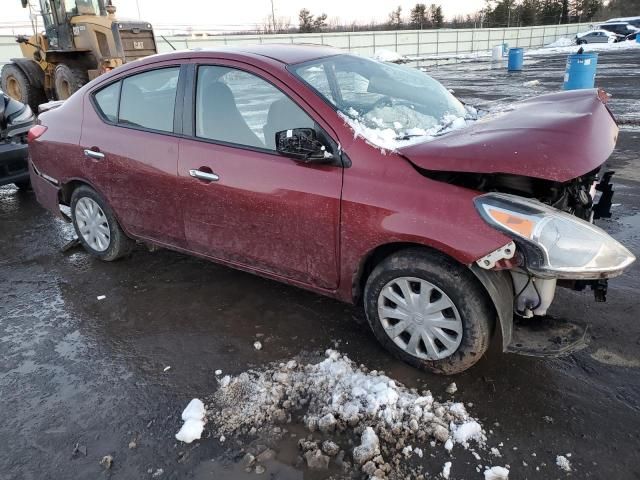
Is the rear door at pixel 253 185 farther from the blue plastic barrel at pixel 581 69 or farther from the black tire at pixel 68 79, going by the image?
the blue plastic barrel at pixel 581 69

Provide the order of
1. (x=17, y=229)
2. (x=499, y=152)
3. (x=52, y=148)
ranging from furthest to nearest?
(x=17, y=229) → (x=52, y=148) → (x=499, y=152)

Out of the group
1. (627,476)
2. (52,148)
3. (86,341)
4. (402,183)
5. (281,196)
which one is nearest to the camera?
(627,476)

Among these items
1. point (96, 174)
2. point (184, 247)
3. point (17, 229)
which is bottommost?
point (17, 229)

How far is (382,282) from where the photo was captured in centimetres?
279

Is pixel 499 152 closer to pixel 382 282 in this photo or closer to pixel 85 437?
pixel 382 282

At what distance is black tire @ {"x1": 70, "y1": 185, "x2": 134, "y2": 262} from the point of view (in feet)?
13.8

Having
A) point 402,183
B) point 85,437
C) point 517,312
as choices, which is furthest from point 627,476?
point 85,437

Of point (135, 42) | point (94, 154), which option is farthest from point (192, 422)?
point (135, 42)

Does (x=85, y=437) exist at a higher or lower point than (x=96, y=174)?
lower

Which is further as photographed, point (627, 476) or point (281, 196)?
point (281, 196)

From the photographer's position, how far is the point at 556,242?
7.72 ft

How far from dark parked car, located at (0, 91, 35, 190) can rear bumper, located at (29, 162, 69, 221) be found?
154 cm

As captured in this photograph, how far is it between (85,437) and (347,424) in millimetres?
1303

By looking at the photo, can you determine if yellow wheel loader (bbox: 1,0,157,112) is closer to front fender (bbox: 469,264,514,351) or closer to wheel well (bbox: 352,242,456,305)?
wheel well (bbox: 352,242,456,305)
